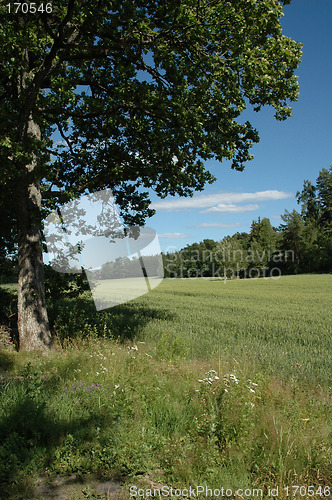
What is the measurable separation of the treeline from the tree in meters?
51.1

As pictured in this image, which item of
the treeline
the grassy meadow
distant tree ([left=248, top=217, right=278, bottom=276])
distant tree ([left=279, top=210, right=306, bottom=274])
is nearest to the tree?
the grassy meadow

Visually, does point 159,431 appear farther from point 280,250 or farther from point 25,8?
point 280,250

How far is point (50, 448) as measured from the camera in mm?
3756

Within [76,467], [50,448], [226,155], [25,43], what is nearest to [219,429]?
[76,467]

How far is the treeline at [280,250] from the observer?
63469 mm

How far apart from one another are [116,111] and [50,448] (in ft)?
26.1

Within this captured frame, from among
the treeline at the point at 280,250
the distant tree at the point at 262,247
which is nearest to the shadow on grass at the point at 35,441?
the treeline at the point at 280,250

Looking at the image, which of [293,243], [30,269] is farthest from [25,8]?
[293,243]

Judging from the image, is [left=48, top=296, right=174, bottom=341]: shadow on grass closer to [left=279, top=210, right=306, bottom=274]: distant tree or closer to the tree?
the tree

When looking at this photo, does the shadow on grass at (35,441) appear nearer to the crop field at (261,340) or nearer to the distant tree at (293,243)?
the crop field at (261,340)

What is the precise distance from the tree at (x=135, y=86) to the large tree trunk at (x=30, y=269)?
0.03 meters

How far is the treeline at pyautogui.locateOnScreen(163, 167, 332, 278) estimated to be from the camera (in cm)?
6347

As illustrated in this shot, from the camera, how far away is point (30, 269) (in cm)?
884

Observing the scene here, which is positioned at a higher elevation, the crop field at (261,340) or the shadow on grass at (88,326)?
the shadow on grass at (88,326)
